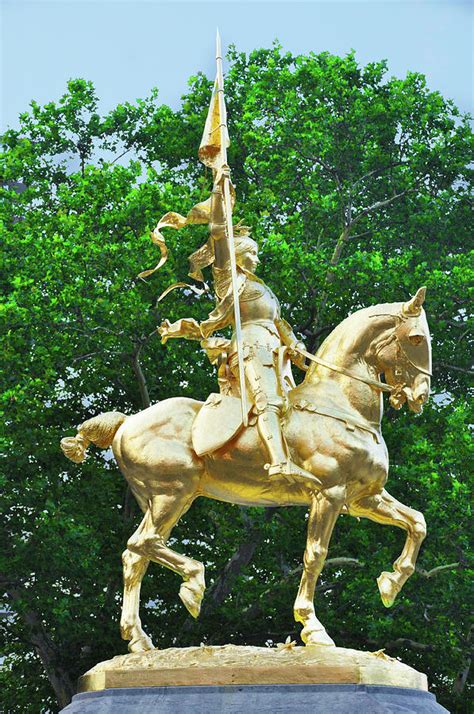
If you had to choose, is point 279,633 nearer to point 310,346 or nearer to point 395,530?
point 395,530

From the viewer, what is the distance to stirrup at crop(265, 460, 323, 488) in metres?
9.25

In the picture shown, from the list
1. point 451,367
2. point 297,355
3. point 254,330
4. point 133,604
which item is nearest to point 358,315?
point 297,355

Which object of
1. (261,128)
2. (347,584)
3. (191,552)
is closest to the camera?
(347,584)

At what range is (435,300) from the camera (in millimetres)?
18609

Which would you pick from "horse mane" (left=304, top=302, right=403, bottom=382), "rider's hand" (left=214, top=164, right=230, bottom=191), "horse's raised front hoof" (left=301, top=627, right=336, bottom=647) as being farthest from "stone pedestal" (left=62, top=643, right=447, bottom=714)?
"rider's hand" (left=214, top=164, right=230, bottom=191)

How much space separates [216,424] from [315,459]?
2.76 ft

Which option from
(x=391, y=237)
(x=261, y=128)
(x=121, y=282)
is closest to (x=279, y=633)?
(x=121, y=282)

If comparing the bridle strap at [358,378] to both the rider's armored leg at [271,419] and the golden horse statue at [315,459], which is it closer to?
the golden horse statue at [315,459]

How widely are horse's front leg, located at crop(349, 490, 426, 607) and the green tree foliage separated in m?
6.92

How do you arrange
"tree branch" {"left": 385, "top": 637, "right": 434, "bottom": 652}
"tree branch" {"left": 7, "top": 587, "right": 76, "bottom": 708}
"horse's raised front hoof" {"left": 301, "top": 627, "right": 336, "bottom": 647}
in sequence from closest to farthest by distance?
1. "horse's raised front hoof" {"left": 301, "top": 627, "right": 336, "bottom": 647}
2. "tree branch" {"left": 385, "top": 637, "right": 434, "bottom": 652}
3. "tree branch" {"left": 7, "top": 587, "right": 76, "bottom": 708}

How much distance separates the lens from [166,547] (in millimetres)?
9617

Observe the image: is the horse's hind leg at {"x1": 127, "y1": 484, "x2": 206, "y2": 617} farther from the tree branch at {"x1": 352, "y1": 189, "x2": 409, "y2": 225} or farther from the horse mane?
the tree branch at {"x1": 352, "y1": 189, "x2": 409, "y2": 225}

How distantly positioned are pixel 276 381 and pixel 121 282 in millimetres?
8509

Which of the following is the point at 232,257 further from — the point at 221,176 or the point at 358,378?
the point at 358,378
